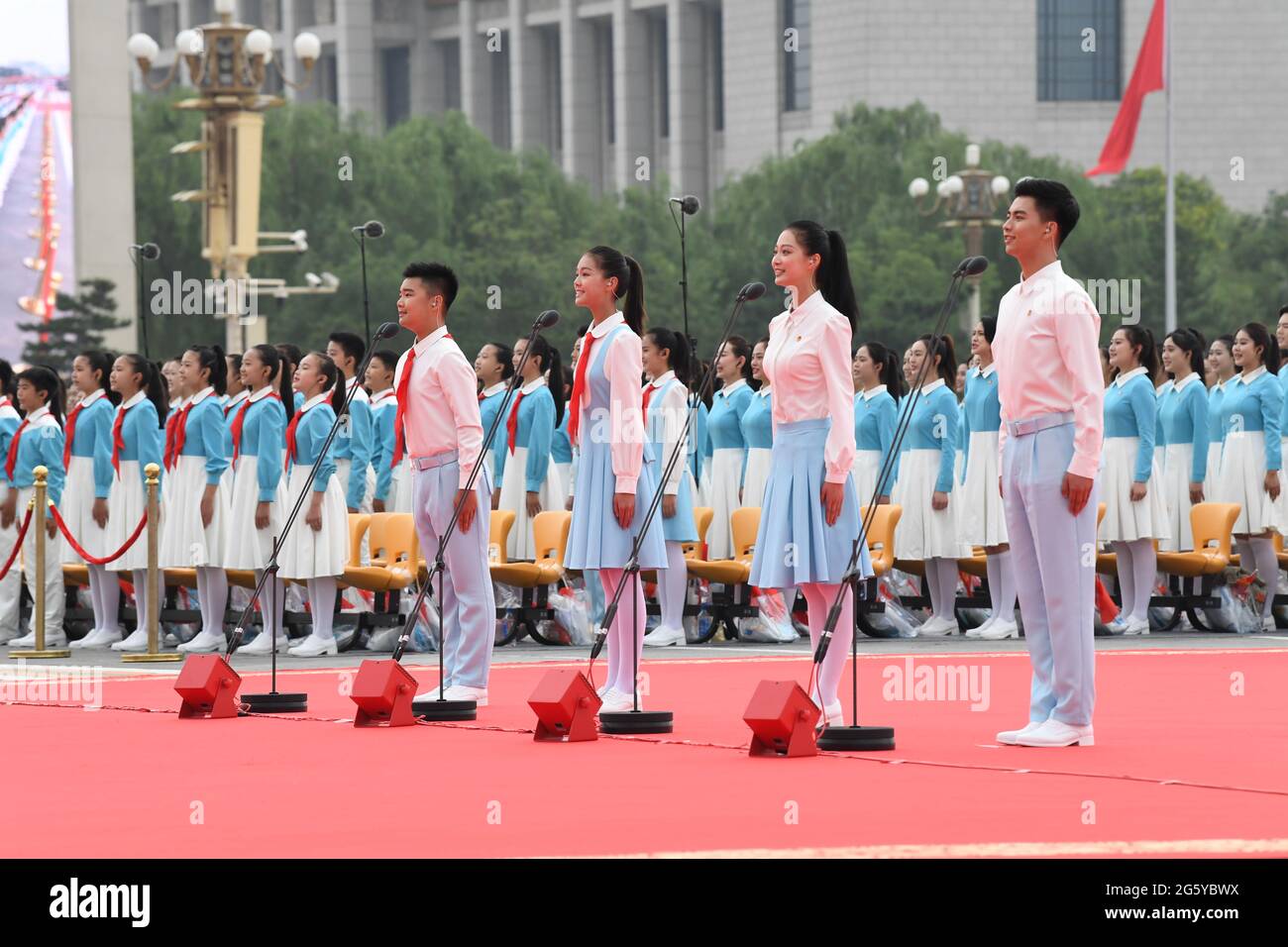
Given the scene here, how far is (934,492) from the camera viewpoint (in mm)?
17406

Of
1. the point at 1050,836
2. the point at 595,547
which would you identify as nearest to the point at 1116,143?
the point at 595,547

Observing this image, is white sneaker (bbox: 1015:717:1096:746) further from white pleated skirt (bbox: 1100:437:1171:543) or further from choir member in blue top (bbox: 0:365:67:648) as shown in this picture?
choir member in blue top (bbox: 0:365:67:648)

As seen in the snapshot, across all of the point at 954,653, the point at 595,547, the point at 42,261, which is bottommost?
the point at 954,653

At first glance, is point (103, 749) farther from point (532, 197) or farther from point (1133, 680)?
point (532, 197)

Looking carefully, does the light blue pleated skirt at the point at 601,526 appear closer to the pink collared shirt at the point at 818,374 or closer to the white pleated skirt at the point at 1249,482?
the pink collared shirt at the point at 818,374

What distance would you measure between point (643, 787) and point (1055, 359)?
248 cm

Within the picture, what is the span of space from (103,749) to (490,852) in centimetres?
364

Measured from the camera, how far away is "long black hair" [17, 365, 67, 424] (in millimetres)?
17688

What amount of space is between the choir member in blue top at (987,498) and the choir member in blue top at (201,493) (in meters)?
5.03

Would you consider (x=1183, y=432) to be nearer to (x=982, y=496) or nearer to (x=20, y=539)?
(x=982, y=496)

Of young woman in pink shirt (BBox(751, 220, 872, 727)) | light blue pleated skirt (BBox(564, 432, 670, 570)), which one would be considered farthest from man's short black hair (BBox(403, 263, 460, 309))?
young woman in pink shirt (BBox(751, 220, 872, 727))

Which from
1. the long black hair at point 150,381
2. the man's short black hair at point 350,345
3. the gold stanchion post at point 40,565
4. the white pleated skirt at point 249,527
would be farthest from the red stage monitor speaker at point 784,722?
the long black hair at point 150,381

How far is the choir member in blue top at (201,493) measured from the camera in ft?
54.5
